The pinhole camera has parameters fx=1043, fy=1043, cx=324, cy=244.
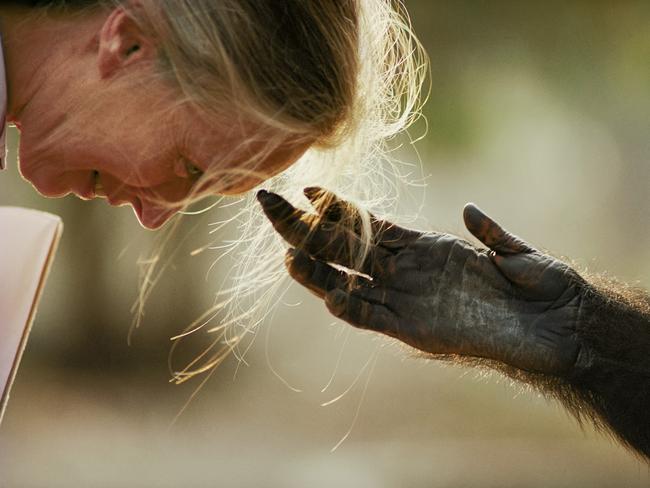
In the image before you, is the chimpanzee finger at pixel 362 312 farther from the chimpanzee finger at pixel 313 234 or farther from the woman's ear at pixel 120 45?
the woman's ear at pixel 120 45

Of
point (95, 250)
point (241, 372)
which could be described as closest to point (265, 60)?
point (95, 250)

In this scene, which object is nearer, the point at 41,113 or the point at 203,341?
the point at 41,113

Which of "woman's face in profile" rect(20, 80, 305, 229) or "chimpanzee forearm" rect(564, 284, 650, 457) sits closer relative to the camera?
"woman's face in profile" rect(20, 80, 305, 229)

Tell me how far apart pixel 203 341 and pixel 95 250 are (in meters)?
0.95

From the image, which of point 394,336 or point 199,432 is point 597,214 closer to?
point 199,432

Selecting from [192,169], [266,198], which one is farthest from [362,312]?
[192,169]

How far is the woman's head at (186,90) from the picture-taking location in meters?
1.61

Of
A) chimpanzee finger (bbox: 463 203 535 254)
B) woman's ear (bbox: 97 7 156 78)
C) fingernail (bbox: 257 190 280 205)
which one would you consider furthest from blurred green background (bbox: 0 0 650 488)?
woman's ear (bbox: 97 7 156 78)

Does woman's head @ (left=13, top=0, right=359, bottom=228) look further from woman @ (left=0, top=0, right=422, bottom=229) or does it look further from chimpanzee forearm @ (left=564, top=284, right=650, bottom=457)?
chimpanzee forearm @ (left=564, top=284, right=650, bottom=457)

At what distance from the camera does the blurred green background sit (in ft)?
19.5

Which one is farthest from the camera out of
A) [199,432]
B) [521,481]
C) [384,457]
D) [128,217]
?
[128,217]

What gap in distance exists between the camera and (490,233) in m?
1.92

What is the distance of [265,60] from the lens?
164 centimetres

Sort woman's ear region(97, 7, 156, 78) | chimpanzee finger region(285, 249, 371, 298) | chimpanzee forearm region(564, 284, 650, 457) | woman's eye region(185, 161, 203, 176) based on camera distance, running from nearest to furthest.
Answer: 1. woman's ear region(97, 7, 156, 78)
2. woman's eye region(185, 161, 203, 176)
3. chimpanzee finger region(285, 249, 371, 298)
4. chimpanzee forearm region(564, 284, 650, 457)
